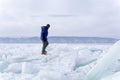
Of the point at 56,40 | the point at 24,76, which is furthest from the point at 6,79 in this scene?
the point at 56,40

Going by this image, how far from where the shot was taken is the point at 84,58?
33.9 feet

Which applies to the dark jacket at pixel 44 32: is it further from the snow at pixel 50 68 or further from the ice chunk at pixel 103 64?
the ice chunk at pixel 103 64

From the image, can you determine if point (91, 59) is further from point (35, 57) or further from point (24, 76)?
point (24, 76)

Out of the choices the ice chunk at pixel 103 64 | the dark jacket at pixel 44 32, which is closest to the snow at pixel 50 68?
the ice chunk at pixel 103 64

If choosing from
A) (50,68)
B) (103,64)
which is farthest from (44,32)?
(103,64)

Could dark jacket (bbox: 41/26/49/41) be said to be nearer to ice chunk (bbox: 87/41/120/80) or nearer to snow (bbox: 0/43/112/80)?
snow (bbox: 0/43/112/80)

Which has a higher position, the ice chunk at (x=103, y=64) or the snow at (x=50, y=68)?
the ice chunk at (x=103, y=64)

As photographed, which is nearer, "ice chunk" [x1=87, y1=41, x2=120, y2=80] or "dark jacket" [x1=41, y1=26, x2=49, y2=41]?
"ice chunk" [x1=87, y1=41, x2=120, y2=80]

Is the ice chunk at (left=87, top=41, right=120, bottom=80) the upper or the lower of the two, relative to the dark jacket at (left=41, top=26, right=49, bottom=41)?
upper

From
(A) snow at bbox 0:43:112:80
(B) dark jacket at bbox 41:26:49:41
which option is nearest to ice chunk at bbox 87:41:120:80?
(A) snow at bbox 0:43:112:80

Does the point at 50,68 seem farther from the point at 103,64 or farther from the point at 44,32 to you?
the point at 44,32

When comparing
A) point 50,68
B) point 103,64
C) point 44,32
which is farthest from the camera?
point 44,32

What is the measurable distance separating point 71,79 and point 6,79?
4.25 ft

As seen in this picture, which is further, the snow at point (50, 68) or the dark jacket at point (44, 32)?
the dark jacket at point (44, 32)
